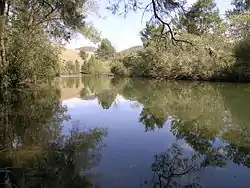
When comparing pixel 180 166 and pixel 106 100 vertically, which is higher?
pixel 180 166

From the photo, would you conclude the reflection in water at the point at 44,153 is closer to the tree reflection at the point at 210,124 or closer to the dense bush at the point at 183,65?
the tree reflection at the point at 210,124

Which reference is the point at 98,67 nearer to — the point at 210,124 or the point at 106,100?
the point at 106,100

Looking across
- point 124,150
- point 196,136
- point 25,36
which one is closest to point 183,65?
point 25,36

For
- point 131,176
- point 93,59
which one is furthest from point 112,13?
point 93,59

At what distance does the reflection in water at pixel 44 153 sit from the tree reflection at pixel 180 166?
3.57 ft

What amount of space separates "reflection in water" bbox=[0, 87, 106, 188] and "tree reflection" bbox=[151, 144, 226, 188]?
109 cm

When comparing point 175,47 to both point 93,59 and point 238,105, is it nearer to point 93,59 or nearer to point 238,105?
point 238,105

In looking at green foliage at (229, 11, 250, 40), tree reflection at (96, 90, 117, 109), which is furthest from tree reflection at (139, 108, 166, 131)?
green foliage at (229, 11, 250, 40)

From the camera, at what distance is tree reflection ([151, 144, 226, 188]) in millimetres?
4621

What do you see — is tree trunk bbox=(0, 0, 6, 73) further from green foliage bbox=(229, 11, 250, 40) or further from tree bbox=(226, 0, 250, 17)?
tree bbox=(226, 0, 250, 17)

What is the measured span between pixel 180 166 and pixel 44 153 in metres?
2.50

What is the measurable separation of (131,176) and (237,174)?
5.77ft

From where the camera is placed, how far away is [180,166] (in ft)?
17.5

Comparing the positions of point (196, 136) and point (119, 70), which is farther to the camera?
point (119, 70)
